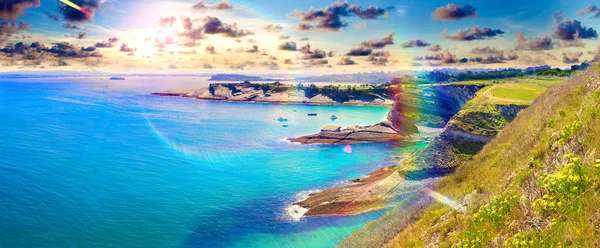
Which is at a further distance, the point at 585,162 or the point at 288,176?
the point at 288,176

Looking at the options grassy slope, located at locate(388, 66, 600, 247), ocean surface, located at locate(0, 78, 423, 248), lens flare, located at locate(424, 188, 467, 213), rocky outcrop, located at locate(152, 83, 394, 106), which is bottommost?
ocean surface, located at locate(0, 78, 423, 248)

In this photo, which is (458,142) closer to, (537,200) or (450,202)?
(450,202)

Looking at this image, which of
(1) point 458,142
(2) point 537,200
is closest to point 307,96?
(1) point 458,142

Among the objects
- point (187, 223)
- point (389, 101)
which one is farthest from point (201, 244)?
point (389, 101)

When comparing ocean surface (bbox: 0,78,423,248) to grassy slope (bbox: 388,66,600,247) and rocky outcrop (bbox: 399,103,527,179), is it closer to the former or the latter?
rocky outcrop (bbox: 399,103,527,179)

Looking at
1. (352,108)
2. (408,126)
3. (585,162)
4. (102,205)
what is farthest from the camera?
(352,108)

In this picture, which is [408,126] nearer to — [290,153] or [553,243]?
[290,153]

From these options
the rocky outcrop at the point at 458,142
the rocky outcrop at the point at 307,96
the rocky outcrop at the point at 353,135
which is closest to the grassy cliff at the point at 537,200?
the rocky outcrop at the point at 458,142

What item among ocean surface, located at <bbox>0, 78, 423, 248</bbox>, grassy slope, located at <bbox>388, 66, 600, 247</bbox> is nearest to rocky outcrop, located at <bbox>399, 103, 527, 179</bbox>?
ocean surface, located at <bbox>0, 78, 423, 248</bbox>
